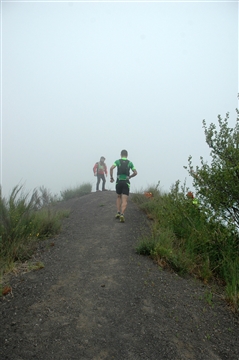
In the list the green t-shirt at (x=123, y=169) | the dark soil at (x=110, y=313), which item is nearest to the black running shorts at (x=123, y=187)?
the green t-shirt at (x=123, y=169)

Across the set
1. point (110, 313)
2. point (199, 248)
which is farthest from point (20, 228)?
point (199, 248)

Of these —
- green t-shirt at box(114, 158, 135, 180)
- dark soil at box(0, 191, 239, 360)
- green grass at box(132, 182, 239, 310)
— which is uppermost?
green t-shirt at box(114, 158, 135, 180)

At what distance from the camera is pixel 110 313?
3166 millimetres

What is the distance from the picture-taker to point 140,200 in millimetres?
10031

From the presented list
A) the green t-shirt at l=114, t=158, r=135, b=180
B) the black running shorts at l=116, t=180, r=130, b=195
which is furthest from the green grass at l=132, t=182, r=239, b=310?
the green t-shirt at l=114, t=158, r=135, b=180

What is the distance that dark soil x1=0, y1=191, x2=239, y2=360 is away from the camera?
8.55 feet

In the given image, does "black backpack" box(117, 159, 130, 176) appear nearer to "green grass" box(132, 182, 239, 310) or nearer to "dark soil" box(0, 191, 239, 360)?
"green grass" box(132, 182, 239, 310)

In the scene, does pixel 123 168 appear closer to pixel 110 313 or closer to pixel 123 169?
pixel 123 169

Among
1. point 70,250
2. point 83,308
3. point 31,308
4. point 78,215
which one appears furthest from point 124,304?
point 78,215

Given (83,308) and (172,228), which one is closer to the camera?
(83,308)

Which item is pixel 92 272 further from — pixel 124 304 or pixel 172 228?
pixel 172 228

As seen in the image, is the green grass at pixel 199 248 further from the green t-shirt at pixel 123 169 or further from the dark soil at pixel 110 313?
the green t-shirt at pixel 123 169

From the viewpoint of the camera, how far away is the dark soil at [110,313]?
2.61 meters

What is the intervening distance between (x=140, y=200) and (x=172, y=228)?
4.09 m
